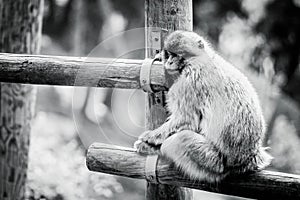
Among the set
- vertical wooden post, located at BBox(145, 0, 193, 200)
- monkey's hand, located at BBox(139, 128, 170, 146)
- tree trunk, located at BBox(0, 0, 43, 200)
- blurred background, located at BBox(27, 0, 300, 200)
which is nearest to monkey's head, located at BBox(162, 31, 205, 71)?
vertical wooden post, located at BBox(145, 0, 193, 200)

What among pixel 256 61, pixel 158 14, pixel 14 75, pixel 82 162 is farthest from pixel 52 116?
pixel 158 14

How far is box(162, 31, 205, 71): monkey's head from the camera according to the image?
212 cm

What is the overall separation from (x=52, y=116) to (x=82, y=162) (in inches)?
40.4

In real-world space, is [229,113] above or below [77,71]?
below

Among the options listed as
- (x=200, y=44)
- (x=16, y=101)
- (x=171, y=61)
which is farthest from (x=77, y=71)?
(x=16, y=101)

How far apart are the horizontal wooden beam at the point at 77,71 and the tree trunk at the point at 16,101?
0.77 m

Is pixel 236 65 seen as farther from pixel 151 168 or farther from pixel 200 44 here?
pixel 151 168

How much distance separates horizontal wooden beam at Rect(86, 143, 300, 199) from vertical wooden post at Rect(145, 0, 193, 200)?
0.67 ft

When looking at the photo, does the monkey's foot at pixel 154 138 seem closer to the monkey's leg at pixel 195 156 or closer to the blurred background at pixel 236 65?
the monkey's leg at pixel 195 156

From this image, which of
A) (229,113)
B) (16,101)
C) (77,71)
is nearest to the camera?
(229,113)

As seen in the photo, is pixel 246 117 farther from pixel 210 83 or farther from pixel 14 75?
pixel 14 75

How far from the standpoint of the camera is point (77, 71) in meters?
2.39

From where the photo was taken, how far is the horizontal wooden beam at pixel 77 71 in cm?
225

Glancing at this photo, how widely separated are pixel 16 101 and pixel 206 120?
1677mm
